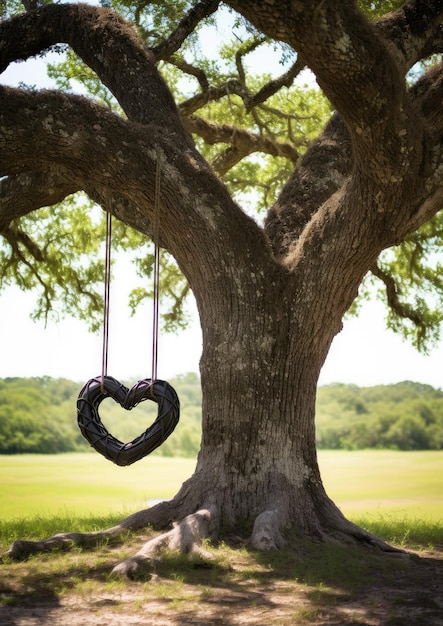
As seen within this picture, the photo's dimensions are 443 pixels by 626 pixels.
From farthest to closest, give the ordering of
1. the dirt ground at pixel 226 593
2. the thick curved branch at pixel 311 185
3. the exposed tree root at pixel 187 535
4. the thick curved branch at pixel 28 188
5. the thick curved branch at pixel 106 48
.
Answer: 1. the thick curved branch at pixel 28 188
2. the thick curved branch at pixel 311 185
3. the thick curved branch at pixel 106 48
4. the exposed tree root at pixel 187 535
5. the dirt ground at pixel 226 593

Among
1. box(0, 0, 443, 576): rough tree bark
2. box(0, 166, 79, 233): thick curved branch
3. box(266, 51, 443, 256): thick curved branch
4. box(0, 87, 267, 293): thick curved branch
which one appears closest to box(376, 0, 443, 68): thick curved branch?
box(0, 0, 443, 576): rough tree bark

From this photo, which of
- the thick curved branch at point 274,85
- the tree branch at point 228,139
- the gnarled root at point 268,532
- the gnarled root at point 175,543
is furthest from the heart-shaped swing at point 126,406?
the tree branch at point 228,139

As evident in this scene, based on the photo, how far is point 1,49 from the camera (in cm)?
734

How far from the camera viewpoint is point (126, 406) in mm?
5902

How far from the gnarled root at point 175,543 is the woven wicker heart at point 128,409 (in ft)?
2.01

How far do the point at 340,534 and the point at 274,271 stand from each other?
7.16ft

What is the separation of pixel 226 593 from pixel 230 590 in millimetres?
75

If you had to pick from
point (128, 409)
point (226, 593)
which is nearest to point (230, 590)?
point (226, 593)

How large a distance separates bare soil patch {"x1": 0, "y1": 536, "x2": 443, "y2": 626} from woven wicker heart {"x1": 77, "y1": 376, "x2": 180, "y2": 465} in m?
0.74

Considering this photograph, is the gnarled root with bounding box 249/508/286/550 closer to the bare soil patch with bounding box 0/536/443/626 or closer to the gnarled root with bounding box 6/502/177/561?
the bare soil patch with bounding box 0/536/443/626

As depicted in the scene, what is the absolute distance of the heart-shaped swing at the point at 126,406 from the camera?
227 inches

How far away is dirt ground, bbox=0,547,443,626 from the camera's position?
4191 millimetres

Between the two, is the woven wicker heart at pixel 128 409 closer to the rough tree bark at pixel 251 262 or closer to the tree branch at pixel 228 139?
the rough tree bark at pixel 251 262

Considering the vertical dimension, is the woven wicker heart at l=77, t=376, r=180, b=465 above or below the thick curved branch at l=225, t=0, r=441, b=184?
below
